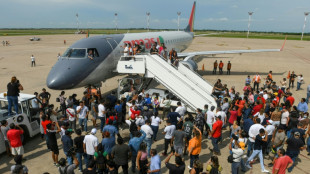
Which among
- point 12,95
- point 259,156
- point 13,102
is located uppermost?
point 12,95

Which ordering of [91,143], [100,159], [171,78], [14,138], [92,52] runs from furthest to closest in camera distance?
[92,52] < [171,78] < [14,138] < [91,143] < [100,159]

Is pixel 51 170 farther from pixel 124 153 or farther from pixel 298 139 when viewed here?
pixel 298 139

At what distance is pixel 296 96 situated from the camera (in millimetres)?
17219

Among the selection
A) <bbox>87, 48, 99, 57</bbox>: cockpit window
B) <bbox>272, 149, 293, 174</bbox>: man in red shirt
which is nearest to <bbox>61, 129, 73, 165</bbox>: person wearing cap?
<bbox>272, 149, 293, 174</bbox>: man in red shirt

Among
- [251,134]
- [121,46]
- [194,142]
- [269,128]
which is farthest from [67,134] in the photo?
[121,46]

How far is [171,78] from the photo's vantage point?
42.5 ft

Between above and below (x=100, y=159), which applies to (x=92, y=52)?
above

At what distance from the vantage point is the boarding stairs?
39.9ft

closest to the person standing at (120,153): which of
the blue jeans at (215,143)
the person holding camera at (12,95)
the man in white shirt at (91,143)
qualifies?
the man in white shirt at (91,143)

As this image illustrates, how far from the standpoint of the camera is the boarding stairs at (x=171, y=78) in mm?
12172

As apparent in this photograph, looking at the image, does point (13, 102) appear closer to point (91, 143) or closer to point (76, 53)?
point (76, 53)

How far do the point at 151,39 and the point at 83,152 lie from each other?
15527 mm

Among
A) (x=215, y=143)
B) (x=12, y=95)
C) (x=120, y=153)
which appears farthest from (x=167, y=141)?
(x=12, y=95)

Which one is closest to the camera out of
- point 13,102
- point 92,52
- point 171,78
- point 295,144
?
point 295,144
